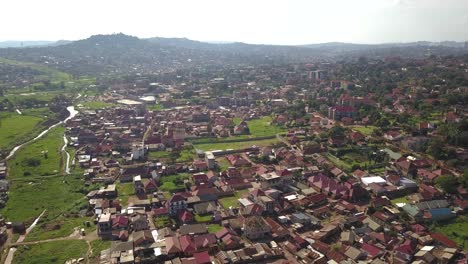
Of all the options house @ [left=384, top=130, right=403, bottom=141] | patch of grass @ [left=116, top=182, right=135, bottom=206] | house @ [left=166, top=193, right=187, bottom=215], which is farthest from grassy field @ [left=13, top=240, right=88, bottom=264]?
house @ [left=384, top=130, right=403, bottom=141]

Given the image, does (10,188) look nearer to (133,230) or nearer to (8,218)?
(8,218)

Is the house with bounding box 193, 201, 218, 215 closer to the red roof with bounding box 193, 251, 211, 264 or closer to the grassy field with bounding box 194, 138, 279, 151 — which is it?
the red roof with bounding box 193, 251, 211, 264

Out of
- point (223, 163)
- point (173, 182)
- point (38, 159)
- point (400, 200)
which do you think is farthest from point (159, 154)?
point (400, 200)

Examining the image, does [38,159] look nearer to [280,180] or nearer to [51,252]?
[51,252]

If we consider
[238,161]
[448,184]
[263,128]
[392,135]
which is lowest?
[263,128]

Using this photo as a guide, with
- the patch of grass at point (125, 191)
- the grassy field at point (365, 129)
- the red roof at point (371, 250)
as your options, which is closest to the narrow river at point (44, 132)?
the patch of grass at point (125, 191)

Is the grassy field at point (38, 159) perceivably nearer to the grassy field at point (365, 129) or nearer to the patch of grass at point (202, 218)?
the patch of grass at point (202, 218)
